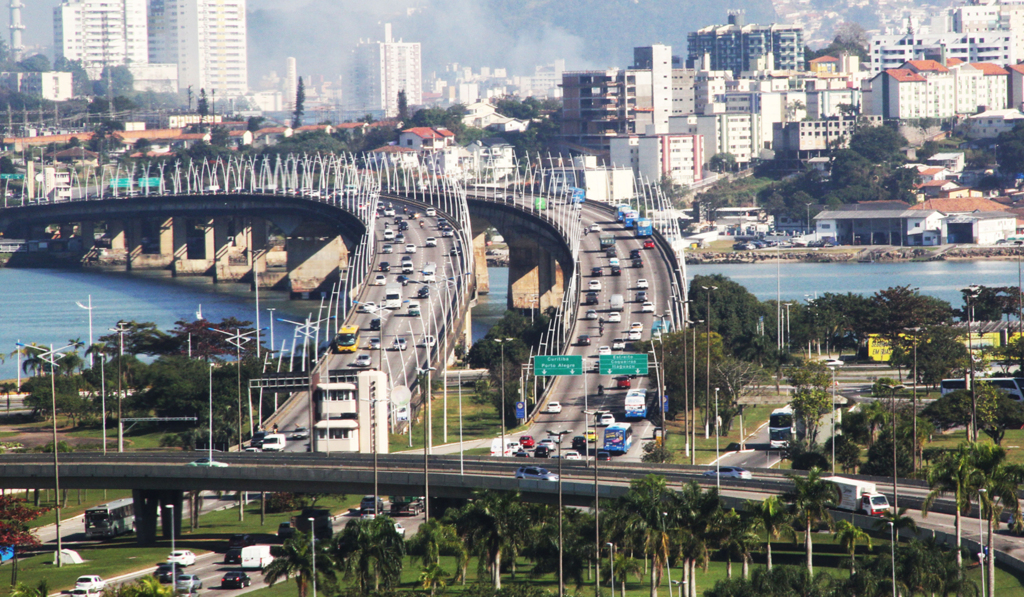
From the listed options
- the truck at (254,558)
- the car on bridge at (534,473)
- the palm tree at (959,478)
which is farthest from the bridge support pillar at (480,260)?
the palm tree at (959,478)

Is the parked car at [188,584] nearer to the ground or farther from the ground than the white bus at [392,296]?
nearer to the ground

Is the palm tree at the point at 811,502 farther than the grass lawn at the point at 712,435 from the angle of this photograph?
No

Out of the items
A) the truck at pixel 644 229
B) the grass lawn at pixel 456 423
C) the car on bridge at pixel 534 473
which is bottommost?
the grass lawn at pixel 456 423

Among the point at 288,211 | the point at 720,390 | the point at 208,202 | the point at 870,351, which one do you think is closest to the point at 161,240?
the point at 208,202

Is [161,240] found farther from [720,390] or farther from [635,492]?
[635,492]

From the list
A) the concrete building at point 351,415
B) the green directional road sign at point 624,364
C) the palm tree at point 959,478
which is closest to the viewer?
the palm tree at point 959,478

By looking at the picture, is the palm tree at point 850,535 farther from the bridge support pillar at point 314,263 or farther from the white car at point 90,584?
the bridge support pillar at point 314,263

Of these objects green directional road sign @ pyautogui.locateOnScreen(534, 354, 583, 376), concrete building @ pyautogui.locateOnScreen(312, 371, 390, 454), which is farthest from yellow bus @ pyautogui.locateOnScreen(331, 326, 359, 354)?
green directional road sign @ pyautogui.locateOnScreen(534, 354, 583, 376)
